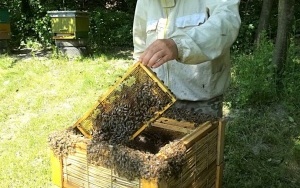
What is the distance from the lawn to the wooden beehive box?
139 centimetres

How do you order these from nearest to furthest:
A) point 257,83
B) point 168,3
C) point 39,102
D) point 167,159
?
1. point 167,159
2. point 168,3
3. point 257,83
4. point 39,102

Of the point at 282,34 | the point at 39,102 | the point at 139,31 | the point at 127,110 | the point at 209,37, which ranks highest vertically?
the point at 209,37

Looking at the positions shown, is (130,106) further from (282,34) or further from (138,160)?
(282,34)

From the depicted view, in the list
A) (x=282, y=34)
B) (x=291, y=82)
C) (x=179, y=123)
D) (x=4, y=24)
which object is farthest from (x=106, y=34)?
(x=179, y=123)

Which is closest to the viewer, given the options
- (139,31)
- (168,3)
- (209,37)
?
(209,37)

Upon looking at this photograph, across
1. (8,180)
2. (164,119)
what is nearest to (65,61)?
(8,180)

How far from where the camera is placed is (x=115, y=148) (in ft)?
3.94

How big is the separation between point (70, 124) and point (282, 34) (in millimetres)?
2507

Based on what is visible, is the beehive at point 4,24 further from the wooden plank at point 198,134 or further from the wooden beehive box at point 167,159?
the wooden plank at point 198,134

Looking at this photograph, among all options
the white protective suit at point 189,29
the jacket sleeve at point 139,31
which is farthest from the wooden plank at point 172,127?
the jacket sleeve at point 139,31

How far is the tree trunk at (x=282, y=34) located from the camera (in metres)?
3.90

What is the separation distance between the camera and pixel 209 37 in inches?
48.8

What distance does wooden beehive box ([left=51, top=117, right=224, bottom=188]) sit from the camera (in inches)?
46.7

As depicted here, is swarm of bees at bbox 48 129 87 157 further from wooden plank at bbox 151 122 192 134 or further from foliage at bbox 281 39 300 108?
foliage at bbox 281 39 300 108
